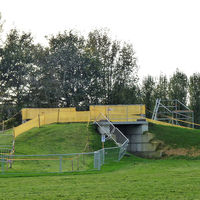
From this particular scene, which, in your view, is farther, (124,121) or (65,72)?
(65,72)

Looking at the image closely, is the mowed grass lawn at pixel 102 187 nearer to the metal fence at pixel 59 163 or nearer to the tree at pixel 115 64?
the metal fence at pixel 59 163

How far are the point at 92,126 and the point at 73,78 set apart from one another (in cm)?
2344

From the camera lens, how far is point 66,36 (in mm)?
65500

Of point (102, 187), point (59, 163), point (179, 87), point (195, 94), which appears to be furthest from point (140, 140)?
point (179, 87)

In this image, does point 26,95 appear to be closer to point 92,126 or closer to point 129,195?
point 92,126

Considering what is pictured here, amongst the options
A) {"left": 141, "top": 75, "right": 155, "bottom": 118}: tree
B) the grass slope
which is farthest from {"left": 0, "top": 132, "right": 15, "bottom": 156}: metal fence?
{"left": 141, "top": 75, "right": 155, "bottom": 118}: tree

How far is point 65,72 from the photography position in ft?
206

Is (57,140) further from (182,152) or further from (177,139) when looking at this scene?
(177,139)

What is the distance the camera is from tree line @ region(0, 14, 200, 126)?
60.6m

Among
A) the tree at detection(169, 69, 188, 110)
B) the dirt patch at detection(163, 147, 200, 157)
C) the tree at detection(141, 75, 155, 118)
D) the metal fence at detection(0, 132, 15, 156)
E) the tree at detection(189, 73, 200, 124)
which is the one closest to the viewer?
the metal fence at detection(0, 132, 15, 156)

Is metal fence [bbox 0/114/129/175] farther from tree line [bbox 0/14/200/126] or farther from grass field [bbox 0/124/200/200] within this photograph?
tree line [bbox 0/14/200/126]

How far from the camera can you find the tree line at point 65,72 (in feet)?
199

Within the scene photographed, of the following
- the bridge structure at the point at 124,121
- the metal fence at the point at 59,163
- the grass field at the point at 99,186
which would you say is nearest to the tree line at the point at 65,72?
the bridge structure at the point at 124,121

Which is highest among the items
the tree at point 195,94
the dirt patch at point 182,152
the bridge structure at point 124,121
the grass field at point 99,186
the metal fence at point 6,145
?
the tree at point 195,94
